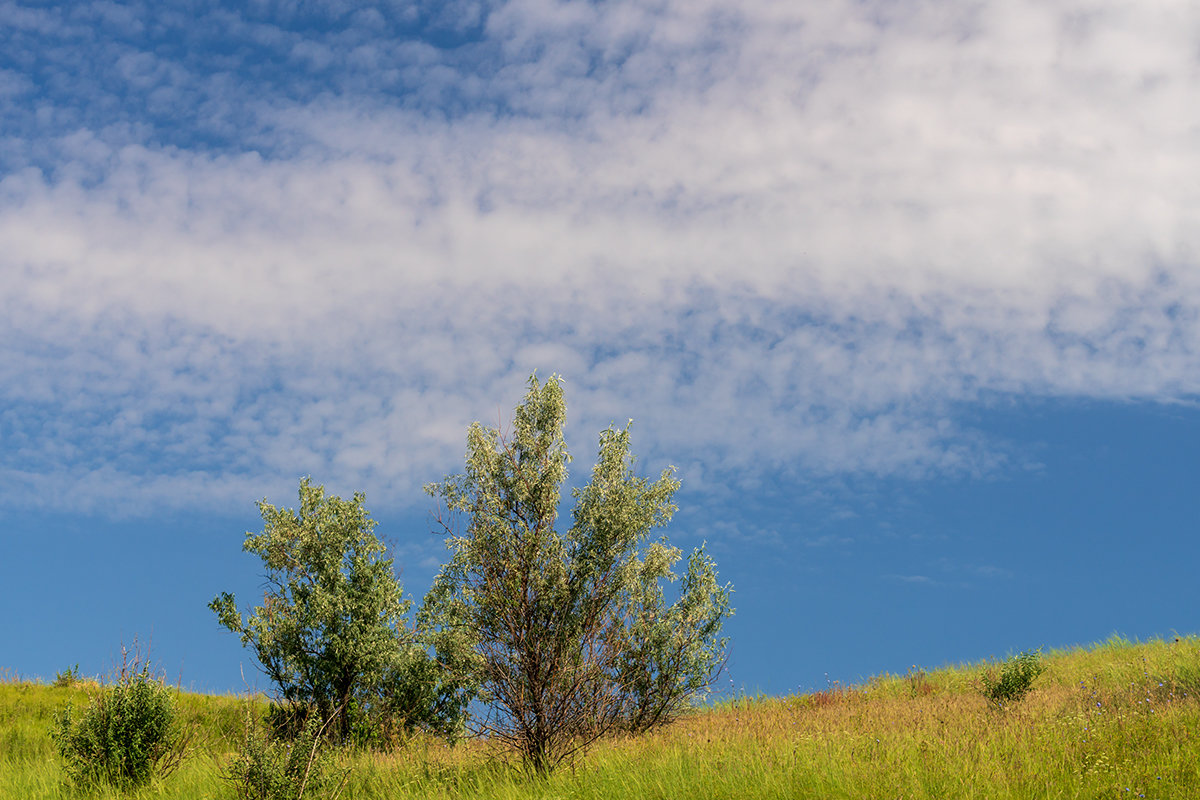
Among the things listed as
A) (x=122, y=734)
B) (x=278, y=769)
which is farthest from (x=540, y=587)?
(x=122, y=734)

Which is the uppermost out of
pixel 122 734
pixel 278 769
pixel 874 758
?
pixel 122 734

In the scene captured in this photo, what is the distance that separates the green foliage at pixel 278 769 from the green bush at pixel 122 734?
4613mm

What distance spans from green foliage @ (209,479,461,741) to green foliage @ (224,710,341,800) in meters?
7.14

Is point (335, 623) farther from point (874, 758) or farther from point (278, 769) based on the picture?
point (874, 758)

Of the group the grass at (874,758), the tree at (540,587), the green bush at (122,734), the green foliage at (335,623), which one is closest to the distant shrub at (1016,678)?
the grass at (874,758)

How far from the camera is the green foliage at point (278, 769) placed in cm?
1289

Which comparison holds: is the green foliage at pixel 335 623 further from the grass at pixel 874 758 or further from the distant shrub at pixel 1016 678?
the distant shrub at pixel 1016 678

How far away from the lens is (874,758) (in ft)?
39.8

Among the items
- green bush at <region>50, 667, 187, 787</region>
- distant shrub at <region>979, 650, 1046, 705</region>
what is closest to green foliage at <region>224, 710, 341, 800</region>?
green bush at <region>50, 667, 187, 787</region>

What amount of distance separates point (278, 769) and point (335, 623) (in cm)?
856

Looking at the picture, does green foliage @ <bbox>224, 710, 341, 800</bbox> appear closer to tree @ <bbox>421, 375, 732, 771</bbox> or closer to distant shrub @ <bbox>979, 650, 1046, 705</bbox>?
tree @ <bbox>421, 375, 732, 771</bbox>

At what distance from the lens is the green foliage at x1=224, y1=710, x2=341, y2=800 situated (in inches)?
508

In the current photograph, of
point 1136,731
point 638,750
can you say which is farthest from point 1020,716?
point 638,750

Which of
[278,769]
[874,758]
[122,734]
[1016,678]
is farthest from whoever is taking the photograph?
[1016,678]
